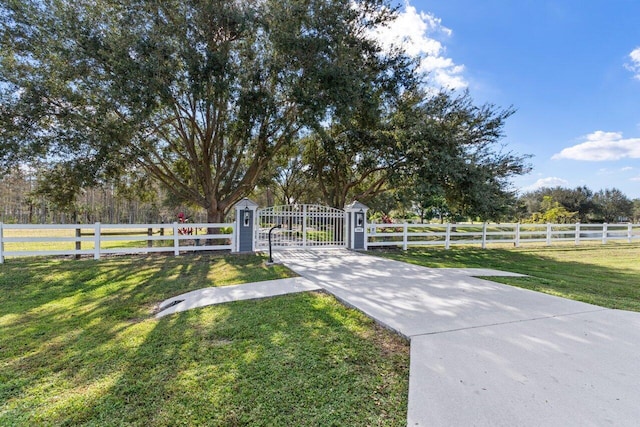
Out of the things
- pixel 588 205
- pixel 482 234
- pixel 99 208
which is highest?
pixel 588 205

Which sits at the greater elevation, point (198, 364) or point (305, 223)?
point (305, 223)

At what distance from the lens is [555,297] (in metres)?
4.71

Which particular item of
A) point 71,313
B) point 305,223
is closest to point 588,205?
point 305,223

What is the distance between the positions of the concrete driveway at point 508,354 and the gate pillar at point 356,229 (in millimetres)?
5426

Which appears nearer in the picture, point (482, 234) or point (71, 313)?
point (71, 313)

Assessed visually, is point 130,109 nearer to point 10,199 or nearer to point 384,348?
point 384,348

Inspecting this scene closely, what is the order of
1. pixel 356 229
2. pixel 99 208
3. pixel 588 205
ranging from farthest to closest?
pixel 588 205
pixel 99 208
pixel 356 229

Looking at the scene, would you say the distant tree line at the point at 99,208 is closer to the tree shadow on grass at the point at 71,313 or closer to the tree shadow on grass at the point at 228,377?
the tree shadow on grass at the point at 71,313

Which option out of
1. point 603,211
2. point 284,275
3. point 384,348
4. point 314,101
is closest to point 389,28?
point 314,101

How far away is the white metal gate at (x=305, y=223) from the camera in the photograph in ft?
34.0

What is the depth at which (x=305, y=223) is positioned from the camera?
10484 mm

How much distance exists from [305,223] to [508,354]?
8078 millimetres

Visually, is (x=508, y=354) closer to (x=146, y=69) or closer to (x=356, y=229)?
(x=356, y=229)

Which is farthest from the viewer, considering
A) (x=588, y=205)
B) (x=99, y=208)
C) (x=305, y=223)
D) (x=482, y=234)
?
(x=588, y=205)
